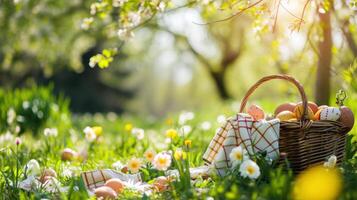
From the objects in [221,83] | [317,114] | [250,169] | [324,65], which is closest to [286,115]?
[317,114]

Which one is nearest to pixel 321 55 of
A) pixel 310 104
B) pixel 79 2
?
pixel 310 104

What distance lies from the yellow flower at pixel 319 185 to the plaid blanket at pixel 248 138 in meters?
0.27

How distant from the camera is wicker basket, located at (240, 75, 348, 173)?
3.00 meters

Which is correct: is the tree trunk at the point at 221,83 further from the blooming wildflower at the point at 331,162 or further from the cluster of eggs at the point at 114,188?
the blooming wildflower at the point at 331,162

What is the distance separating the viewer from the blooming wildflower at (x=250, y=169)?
2.61 meters

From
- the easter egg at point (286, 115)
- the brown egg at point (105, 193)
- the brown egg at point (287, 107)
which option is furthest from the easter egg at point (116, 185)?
the brown egg at point (287, 107)

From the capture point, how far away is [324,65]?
534cm

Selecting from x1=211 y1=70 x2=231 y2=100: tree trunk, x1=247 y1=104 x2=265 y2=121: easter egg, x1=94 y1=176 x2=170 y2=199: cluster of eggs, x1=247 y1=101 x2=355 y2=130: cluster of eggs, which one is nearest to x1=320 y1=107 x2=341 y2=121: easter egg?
x1=247 y1=101 x2=355 y2=130: cluster of eggs

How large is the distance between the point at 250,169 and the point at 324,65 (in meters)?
2.97

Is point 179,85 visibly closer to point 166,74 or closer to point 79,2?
point 166,74

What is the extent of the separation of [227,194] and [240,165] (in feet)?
1.30

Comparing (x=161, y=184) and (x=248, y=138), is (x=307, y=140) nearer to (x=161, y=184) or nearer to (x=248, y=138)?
(x=248, y=138)

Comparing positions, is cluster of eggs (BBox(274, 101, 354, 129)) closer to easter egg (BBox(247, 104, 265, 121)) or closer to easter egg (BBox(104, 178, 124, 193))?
easter egg (BBox(247, 104, 265, 121))

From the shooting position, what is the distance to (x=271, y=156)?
9.80ft
